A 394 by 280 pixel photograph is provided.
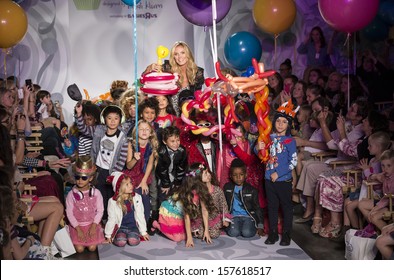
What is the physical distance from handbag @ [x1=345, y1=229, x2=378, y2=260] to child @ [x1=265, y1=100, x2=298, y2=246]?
19.9 inches

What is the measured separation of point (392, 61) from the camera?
6.49 m

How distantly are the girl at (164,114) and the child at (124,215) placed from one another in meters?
0.63

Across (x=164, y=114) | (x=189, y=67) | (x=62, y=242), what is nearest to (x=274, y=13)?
(x=189, y=67)

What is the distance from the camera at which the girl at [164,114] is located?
5000 millimetres

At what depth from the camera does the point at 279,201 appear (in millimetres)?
4594

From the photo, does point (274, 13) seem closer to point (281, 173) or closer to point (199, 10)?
point (199, 10)

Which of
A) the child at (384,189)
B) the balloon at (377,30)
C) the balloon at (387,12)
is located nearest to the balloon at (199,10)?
the balloon at (387,12)

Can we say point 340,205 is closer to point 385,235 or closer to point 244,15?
point 385,235

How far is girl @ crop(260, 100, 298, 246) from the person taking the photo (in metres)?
4.49

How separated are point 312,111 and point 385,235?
196 centimetres

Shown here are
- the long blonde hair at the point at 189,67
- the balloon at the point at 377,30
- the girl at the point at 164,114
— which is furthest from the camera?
the balloon at the point at 377,30

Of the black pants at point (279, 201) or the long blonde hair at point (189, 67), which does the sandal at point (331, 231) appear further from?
the long blonde hair at point (189, 67)

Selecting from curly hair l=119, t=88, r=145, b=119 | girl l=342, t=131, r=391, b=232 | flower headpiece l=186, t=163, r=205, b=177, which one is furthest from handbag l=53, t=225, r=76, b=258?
girl l=342, t=131, r=391, b=232

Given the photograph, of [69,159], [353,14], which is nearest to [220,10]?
[353,14]
